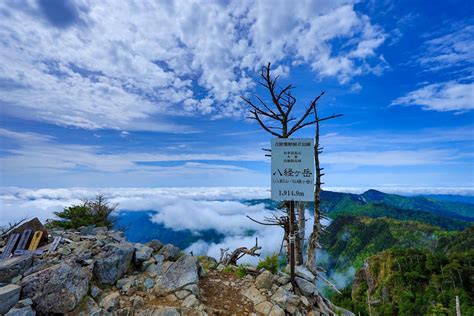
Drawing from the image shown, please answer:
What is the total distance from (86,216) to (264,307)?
50.1ft

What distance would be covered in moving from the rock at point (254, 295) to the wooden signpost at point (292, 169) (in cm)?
128

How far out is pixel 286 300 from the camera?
6906 mm

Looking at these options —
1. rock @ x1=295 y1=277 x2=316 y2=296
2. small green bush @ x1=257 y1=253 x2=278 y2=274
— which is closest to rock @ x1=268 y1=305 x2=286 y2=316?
rock @ x1=295 y1=277 x2=316 y2=296

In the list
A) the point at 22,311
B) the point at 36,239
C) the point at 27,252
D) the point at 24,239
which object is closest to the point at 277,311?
the point at 22,311

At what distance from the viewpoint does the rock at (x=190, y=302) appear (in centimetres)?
657

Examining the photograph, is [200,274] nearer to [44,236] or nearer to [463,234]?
[44,236]

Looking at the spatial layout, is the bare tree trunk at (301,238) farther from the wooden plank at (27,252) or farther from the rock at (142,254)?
the wooden plank at (27,252)

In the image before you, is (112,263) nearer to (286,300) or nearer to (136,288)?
(136,288)

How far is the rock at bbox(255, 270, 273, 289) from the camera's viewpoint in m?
7.52

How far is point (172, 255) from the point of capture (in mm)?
9438

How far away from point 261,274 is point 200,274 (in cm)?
193

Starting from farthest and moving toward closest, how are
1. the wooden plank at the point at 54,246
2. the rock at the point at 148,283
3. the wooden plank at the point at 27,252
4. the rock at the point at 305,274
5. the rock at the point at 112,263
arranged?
the wooden plank at the point at 54,246 < the wooden plank at the point at 27,252 < the rock at the point at 305,274 < the rock at the point at 112,263 < the rock at the point at 148,283

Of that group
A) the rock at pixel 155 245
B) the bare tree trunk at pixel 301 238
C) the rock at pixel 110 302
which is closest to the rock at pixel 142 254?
the rock at pixel 155 245

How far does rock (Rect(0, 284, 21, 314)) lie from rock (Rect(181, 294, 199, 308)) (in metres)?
3.99
